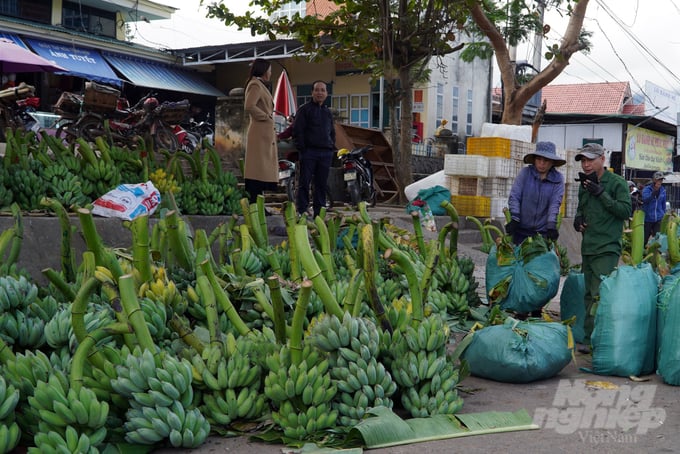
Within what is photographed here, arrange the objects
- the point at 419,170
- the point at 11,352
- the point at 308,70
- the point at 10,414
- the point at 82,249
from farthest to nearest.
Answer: the point at 308,70 → the point at 419,170 → the point at 82,249 → the point at 11,352 → the point at 10,414

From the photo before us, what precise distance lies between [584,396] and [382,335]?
1186 mm

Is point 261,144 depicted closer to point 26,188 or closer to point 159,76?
point 26,188

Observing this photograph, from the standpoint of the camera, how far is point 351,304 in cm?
331

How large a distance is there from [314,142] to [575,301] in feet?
12.7

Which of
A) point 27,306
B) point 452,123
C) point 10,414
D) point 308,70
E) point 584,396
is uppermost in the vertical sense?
point 308,70

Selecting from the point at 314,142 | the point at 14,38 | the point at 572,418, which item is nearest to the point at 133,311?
the point at 572,418

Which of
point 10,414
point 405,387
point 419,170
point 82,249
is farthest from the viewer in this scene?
point 419,170

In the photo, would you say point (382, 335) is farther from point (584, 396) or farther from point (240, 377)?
point (584, 396)

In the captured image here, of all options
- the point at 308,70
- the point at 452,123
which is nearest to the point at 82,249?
the point at 308,70

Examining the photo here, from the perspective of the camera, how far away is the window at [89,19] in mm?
20922

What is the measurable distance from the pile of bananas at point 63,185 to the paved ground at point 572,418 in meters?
3.79

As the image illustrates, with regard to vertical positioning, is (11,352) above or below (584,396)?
above

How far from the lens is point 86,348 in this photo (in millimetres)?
2695

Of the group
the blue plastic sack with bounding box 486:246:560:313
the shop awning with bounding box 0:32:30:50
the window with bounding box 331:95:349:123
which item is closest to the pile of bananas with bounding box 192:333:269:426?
the blue plastic sack with bounding box 486:246:560:313
